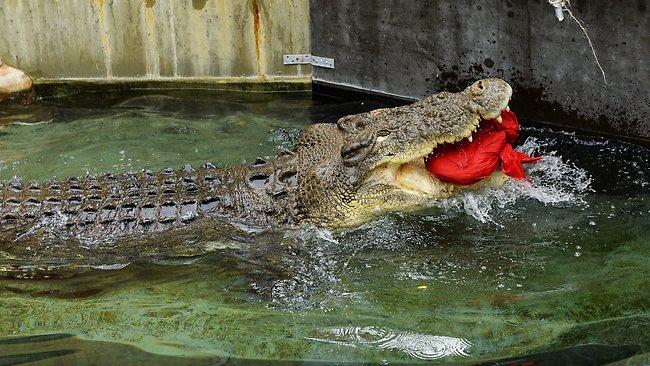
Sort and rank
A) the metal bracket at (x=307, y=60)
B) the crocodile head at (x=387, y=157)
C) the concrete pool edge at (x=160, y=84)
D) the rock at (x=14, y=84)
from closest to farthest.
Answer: the crocodile head at (x=387, y=157)
the metal bracket at (x=307, y=60)
the rock at (x=14, y=84)
the concrete pool edge at (x=160, y=84)

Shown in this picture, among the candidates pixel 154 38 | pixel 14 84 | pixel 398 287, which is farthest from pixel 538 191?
pixel 14 84

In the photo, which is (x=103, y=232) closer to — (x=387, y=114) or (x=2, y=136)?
(x=387, y=114)

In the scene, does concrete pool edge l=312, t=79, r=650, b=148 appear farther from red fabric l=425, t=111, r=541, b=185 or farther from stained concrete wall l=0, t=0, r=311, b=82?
red fabric l=425, t=111, r=541, b=185

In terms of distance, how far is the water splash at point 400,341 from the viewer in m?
4.64

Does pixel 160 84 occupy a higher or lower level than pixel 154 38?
lower

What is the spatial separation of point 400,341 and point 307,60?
578 centimetres

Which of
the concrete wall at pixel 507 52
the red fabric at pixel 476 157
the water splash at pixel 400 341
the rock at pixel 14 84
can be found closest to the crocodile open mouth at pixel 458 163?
the red fabric at pixel 476 157

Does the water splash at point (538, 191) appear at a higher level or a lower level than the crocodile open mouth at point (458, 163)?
lower

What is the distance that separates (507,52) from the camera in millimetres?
8383

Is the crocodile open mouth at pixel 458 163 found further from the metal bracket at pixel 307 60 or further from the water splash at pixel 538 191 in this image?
the metal bracket at pixel 307 60

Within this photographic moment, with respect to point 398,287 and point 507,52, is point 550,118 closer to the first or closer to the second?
point 507,52

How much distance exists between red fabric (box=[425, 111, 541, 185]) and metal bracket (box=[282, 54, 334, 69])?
12.9 feet

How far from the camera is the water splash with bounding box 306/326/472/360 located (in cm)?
464

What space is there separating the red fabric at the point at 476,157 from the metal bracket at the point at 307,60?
3.93 m
